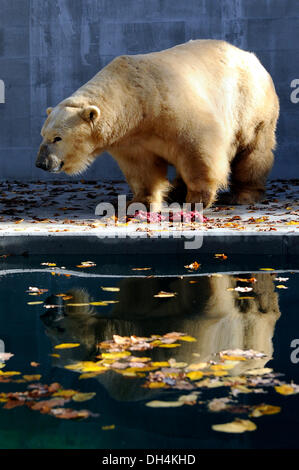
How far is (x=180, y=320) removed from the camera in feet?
13.2

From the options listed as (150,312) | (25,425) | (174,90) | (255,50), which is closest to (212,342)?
(150,312)

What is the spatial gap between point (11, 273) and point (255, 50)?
23.7ft

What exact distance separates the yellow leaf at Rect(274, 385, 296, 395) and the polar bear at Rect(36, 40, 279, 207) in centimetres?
428

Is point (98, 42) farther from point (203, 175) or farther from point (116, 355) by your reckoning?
point (116, 355)

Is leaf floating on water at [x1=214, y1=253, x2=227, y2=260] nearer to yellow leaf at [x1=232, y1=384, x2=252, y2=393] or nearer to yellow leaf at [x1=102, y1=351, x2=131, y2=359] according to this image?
yellow leaf at [x1=102, y1=351, x2=131, y2=359]

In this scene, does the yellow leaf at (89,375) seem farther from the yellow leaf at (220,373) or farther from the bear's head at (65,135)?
the bear's head at (65,135)

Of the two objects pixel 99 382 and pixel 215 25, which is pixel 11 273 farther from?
pixel 215 25

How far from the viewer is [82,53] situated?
11578 mm

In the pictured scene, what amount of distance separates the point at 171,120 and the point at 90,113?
893 mm

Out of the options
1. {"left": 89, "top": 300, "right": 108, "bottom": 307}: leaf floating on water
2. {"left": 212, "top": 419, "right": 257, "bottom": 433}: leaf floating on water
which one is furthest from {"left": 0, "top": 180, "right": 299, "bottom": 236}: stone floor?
{"left": 212, "top": 419, "right": 257, "bottom": 433}: leaf floating on water

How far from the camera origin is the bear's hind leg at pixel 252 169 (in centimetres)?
858

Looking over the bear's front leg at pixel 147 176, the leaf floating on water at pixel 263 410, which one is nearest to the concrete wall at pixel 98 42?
the bear's front leg at pixel 147 176

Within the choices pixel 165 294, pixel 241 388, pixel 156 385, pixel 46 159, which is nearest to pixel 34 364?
pixel 156 385

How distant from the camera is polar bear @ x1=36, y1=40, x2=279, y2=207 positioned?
22.4 ft
